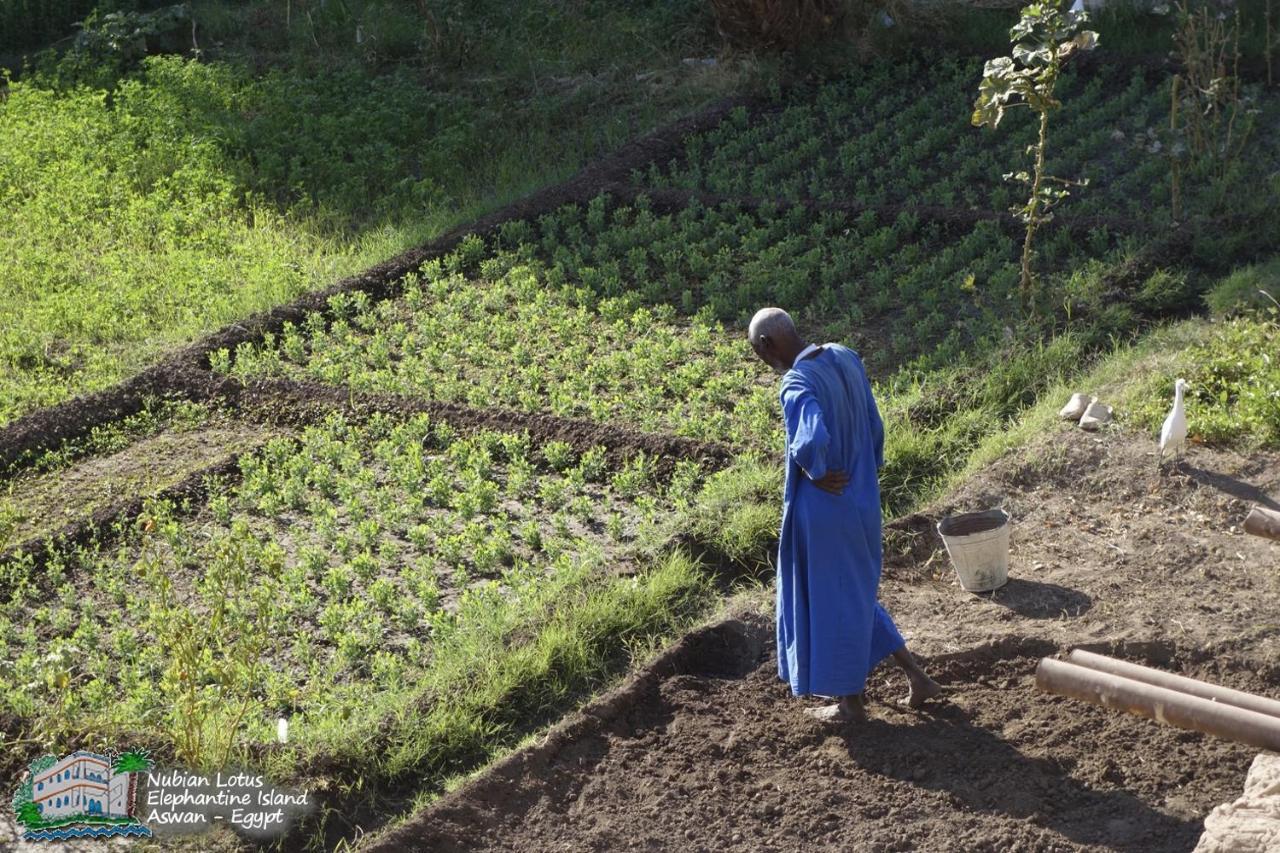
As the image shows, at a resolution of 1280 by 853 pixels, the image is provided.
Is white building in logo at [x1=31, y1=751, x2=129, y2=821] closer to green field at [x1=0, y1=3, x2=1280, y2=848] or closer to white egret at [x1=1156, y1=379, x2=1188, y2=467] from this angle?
green field at [x1=0, y1=3, x2=1280, y2=848]

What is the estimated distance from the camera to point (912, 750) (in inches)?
210

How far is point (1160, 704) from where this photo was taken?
4715mm

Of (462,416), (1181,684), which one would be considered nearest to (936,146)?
(462,416)

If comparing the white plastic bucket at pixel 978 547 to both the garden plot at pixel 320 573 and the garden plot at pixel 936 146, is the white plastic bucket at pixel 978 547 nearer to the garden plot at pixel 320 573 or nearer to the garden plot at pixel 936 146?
the garden plot at pixel 320 573

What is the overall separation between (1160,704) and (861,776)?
3.38 ft

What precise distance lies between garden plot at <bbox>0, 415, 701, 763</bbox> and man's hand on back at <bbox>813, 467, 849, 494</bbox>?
1562 mm

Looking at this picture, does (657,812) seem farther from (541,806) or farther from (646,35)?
(646,35)

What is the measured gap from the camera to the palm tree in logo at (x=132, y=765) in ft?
17.7

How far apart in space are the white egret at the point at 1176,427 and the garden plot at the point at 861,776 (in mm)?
1489

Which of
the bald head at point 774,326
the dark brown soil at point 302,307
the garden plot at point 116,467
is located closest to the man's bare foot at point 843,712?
the bald head at point 774,326

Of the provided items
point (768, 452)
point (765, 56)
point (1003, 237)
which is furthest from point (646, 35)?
point (768, 452)

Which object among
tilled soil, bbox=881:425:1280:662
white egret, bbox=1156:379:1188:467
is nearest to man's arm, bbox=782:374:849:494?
tilled soil, bbox=881:425:1280:662

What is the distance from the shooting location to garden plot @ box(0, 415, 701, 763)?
5.84 m

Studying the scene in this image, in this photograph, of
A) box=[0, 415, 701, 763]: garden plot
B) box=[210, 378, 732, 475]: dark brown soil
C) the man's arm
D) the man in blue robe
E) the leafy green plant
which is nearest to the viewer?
the man's arm
